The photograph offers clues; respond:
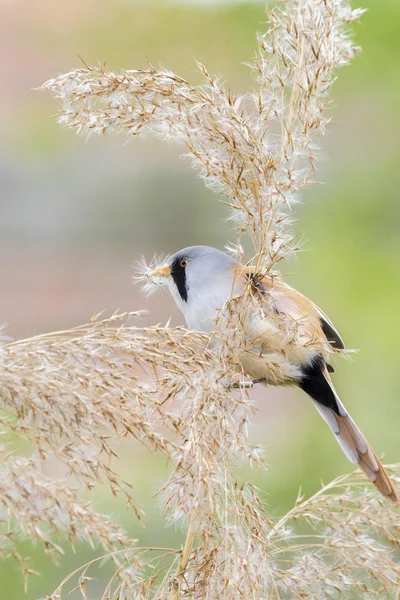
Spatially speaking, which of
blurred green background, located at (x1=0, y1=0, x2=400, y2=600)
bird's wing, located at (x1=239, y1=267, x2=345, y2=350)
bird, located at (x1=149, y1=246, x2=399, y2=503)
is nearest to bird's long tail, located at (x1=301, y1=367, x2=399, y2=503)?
bird, located at (x1=149, y1=246, x2=399, y2=503)

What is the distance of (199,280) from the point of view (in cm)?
158

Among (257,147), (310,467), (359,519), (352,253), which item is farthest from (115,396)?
(352,253)

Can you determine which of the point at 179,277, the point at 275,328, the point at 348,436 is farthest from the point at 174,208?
the point at 275,328

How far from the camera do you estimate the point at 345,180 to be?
5980 mm

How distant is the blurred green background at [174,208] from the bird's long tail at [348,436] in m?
2.75

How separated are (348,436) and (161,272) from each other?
52cm

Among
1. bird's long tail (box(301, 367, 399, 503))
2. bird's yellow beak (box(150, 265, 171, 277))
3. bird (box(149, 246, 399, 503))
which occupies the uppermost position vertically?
bird's yellow beak (box(150, 265, 171, 277))

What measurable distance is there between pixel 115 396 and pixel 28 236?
239 inches

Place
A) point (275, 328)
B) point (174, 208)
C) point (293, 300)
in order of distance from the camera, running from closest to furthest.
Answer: point (275, 328)
point (293, 300)
point (174, 208)

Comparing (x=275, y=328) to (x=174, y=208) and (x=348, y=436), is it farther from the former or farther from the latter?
(x=174, y=208)

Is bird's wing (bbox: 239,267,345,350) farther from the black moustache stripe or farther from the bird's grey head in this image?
the black moustache stripe

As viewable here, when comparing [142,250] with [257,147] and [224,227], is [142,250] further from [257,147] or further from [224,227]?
[257,147]

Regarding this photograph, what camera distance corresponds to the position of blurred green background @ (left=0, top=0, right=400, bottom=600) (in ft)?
16.3

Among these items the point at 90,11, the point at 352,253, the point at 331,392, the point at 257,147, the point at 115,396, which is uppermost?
the point at 90,11
